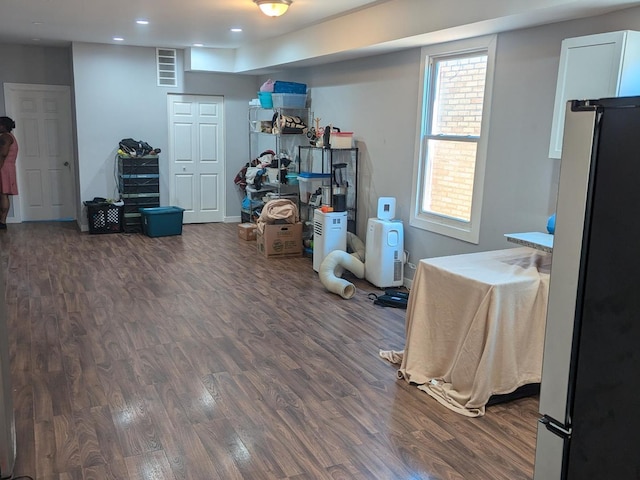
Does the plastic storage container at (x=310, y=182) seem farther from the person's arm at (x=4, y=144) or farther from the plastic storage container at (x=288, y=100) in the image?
the person's arm at (x=4, y=144)

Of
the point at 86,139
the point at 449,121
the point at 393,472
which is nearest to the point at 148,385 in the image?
the point at 393,472

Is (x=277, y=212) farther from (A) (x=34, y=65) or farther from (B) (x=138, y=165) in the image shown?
(A) (x=34, y=65)

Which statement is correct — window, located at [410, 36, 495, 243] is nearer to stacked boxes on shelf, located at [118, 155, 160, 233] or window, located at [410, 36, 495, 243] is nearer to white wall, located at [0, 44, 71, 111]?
stacked boxes on shelf, located at [118, 155, 160, 233]

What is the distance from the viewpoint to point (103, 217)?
7.85 meters

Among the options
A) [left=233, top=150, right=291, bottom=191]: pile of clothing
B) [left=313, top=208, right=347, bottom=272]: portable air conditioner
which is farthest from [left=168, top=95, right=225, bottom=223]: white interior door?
[left=313, top=208, right=347, bottom=272]: portable air conditioner

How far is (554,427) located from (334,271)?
169 inches

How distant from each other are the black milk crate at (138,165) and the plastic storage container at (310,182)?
2283 mm

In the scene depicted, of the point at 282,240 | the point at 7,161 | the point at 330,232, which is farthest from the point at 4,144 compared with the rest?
the point at 330,232

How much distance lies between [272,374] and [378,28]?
10.3ft

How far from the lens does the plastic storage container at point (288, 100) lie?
23.6 feet

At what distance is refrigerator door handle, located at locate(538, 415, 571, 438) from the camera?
1.25 metres

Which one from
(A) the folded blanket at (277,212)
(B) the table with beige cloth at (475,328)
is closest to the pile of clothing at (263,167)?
(A) the folded blanket at (277,212)

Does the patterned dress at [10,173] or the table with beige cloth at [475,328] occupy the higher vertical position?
the patterned dress at [10,173]

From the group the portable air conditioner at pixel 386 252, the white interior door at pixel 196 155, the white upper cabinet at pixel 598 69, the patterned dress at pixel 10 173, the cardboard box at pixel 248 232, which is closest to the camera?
the white upper cabinet at pixel 598 69
